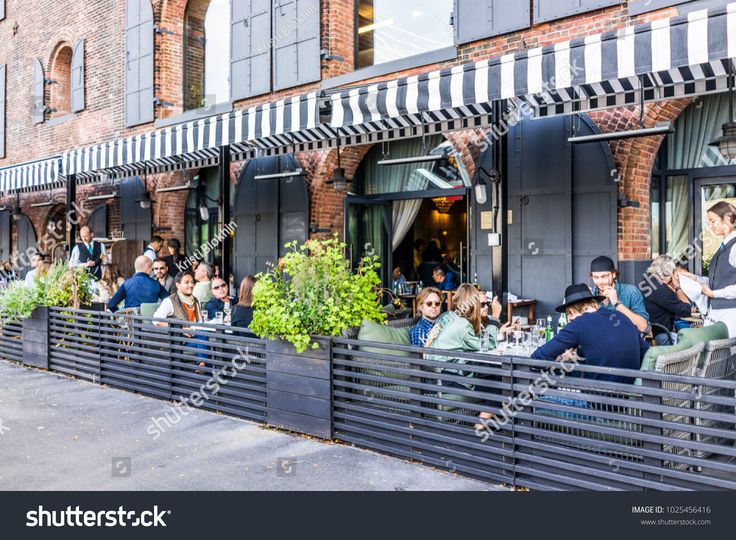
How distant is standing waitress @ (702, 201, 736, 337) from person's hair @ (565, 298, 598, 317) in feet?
4.40

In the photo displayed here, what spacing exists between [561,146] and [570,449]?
517 centimetres

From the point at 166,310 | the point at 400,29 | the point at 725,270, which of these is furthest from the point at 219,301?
the point at 725,270

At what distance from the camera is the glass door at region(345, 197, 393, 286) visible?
36.3ft

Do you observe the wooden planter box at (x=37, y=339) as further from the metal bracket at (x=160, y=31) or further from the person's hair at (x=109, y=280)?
the metal bracket at (x=160, y=31)

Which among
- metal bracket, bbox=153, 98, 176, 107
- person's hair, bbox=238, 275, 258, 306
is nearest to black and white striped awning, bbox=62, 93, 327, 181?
metal bracket, bbox=153, 98, 176, 107

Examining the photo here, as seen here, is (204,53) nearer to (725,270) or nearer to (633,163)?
(633,163)

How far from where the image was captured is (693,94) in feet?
20.3

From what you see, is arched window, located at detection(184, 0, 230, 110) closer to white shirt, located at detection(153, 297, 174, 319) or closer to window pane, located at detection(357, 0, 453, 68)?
window pane, located at detection(357, 0, 453, 68)

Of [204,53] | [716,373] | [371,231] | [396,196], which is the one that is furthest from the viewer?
[204,53]

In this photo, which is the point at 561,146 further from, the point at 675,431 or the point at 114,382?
the point at 114,382

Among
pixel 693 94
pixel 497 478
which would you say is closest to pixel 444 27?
pixel 693 94

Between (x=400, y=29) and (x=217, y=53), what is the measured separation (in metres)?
5.23

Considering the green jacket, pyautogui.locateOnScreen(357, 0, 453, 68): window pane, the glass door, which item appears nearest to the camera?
the green jacket

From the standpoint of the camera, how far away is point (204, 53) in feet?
46.1
